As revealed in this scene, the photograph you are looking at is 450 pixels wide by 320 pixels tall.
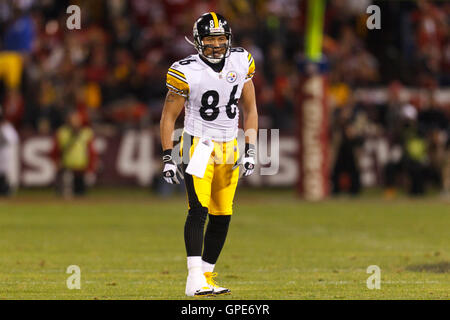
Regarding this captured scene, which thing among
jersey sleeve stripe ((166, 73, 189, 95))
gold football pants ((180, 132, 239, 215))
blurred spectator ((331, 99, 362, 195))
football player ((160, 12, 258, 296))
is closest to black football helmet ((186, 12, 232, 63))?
football player ((160, 12, 258, 296))

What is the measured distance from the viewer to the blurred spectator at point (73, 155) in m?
19.0

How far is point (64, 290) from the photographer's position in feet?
26.9

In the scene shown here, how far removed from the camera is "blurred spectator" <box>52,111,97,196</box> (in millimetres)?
19047

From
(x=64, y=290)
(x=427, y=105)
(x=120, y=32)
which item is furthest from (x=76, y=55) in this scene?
(x=64, y=290)

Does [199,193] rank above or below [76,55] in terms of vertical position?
below

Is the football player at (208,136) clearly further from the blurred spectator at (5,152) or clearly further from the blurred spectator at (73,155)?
the blurred spectator at (5,152)

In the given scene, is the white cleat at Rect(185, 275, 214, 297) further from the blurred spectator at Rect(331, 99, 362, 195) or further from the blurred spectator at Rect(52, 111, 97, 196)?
the blurred spectator at Rect(331, 99, 362, 195)

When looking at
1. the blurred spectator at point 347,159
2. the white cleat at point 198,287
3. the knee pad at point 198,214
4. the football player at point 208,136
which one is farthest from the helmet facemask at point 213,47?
the blurred spectator at point 347,159

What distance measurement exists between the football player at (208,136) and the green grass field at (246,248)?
0.45 meters

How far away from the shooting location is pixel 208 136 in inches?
315

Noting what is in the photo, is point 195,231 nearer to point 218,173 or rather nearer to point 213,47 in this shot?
point 218,173

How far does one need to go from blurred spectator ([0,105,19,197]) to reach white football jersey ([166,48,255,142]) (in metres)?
11.6

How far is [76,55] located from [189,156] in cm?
1425

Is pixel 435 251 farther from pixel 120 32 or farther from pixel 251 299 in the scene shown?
pixel 120 32
